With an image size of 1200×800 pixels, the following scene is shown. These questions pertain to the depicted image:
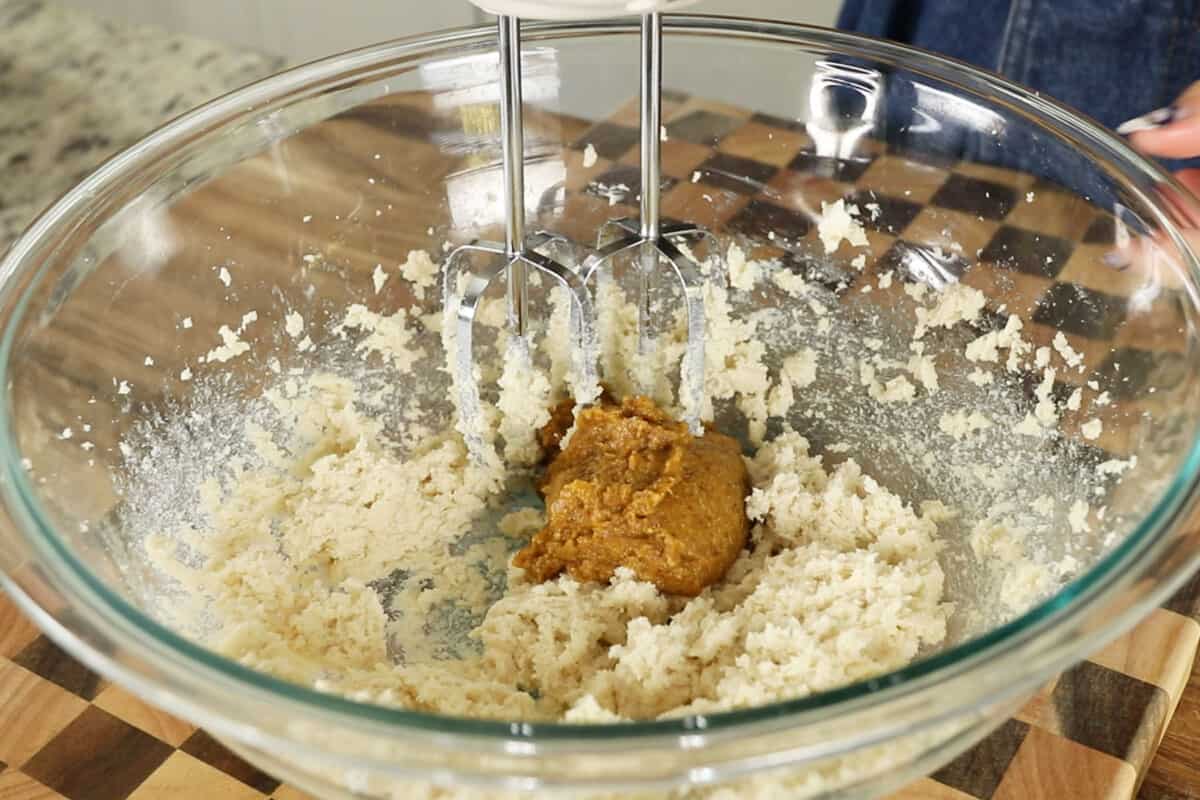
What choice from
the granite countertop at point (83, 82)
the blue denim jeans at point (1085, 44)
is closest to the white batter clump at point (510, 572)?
the blue denim jeans at point (1085, 44)

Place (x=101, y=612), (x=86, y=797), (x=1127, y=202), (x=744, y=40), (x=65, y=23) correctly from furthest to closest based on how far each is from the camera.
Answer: (x=65, y=23) → (x=744, y=40) → (x=1127, y=202) → (x=86, y=797) → (x=101, y=612)

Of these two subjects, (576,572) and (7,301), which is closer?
(7,301)

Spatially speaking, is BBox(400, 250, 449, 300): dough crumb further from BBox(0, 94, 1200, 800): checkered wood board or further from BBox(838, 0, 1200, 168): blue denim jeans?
BBox(838, 0, 1200, 168): blue denim jeans

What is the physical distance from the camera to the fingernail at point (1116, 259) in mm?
931

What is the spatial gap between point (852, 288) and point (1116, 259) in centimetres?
25

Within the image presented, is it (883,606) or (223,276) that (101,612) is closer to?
(223,276)

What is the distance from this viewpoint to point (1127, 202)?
0.93 m

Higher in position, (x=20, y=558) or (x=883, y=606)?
(x=20, y=558)

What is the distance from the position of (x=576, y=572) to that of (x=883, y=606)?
0.81 ft

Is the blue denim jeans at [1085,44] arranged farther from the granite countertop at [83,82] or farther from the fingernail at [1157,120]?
the granite countertop at [83,82]

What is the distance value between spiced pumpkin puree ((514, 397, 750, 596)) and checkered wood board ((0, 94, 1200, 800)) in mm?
227

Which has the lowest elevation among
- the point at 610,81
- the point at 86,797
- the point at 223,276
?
the point at 86,797

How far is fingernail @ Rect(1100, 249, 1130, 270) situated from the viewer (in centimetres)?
93

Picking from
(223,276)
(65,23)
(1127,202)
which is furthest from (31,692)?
(65,23)
